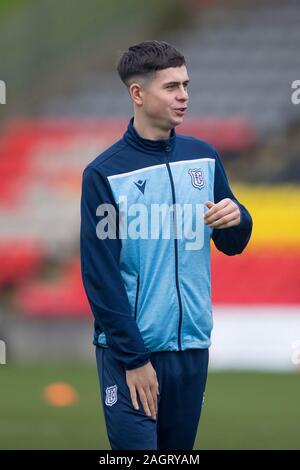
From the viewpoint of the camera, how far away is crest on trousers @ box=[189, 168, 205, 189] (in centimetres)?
465

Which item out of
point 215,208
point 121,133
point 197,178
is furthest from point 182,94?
point 121,133

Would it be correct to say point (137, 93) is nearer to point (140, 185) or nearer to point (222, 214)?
point (140, 185)

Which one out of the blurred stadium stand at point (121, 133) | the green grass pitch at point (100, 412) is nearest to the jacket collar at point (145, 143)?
the green grass pitch at point (100, 412)

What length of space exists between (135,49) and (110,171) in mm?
526

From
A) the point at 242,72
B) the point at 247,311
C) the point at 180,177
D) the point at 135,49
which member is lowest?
the point at 247,311

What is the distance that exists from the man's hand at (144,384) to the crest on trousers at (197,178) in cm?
74

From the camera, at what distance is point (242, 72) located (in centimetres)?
1881

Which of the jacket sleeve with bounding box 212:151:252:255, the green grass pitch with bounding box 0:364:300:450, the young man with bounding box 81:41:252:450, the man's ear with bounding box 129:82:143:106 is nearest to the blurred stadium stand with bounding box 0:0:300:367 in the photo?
the green grass pitch with bounding box 0:364:300:450

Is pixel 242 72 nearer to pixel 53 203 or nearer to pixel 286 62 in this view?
pixel 286 62

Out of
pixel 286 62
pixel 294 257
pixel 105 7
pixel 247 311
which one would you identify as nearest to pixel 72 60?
pixel 105 7

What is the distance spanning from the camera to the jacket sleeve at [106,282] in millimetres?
4434

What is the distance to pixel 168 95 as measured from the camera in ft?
15.1

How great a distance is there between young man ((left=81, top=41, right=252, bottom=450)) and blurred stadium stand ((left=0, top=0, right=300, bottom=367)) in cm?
751

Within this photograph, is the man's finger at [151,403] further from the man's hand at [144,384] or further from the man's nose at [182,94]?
the man's nose at [182,94]
